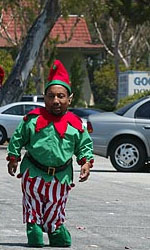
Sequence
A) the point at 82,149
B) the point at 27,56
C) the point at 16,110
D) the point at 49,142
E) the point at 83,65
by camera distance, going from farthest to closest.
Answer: the point at 83,65
the point at 27,56
the point at 16,110
the point at 82,149
the point at 49,142

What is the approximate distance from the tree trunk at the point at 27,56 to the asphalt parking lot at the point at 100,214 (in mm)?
13844

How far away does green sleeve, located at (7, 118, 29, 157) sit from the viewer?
859 cm

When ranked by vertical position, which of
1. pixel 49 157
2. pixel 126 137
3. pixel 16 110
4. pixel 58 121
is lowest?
pixel 16 110

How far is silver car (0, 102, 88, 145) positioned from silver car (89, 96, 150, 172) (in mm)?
10403

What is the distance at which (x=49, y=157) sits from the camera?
8.58 metres

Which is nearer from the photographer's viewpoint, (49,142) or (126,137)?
(49,142)

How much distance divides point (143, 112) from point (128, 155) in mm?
925

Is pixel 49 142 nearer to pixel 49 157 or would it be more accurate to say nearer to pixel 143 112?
pixel 49 157

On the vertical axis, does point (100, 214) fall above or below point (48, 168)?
below

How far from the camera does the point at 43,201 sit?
341 inches

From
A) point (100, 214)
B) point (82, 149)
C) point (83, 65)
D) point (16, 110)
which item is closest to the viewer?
point (82, 149)

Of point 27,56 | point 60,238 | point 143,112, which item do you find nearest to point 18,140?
point 60,238

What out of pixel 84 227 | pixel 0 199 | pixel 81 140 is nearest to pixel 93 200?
pixel 0 199

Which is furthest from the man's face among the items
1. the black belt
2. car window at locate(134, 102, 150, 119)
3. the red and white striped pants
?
car window at locate(134, 102, 150, 119)
